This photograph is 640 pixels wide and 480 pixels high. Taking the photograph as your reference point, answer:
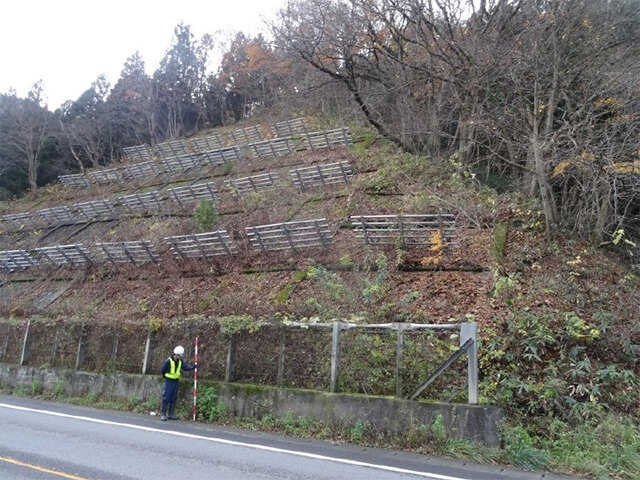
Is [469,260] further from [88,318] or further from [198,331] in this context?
[88,318]

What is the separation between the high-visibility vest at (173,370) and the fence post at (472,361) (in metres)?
6.03

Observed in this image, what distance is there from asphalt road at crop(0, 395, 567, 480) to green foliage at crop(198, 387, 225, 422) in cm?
45

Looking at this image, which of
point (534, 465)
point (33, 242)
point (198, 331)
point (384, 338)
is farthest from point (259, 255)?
point (33, 242)

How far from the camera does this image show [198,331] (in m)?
11.3

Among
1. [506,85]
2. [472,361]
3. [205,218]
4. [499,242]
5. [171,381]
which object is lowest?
[171,381]

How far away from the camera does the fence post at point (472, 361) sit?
781cm

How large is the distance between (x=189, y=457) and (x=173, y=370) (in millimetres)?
3612

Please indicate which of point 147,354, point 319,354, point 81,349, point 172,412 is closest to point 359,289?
point 319,354

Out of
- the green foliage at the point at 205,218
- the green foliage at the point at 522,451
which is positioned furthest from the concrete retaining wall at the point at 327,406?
the green foliage at the point at 205,218

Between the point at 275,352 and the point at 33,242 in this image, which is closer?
the point at 275,352

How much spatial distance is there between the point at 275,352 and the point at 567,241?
8.61m

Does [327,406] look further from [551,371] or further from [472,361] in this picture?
[551,371]

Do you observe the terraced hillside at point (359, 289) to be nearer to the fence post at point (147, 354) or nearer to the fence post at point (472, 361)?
the fence post at point (147, 354)

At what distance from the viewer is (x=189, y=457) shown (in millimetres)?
6934
